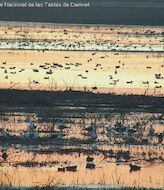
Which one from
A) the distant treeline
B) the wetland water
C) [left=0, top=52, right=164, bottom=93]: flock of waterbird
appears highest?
the distant treeline

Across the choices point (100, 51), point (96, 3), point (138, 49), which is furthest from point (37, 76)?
point (96, 3)

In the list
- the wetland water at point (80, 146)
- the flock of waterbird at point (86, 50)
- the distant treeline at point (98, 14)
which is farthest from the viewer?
the distant treeline at point (98, 14)

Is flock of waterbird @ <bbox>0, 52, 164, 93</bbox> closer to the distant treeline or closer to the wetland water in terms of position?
the wetland water

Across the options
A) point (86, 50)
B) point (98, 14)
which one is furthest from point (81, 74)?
point (98, 14)

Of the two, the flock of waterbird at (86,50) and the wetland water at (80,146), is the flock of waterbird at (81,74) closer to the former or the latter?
the flock of waterbird at (86,50)

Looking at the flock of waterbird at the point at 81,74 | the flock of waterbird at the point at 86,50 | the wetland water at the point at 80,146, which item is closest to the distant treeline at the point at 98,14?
the flock of waterbird at the point at 86,50

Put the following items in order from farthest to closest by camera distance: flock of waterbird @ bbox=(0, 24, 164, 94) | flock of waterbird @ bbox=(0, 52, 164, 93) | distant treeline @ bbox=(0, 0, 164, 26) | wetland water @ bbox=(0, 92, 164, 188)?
distant treeline @ bbox=(0, 0, 164, 26) < flock of waterbird @ bbox=(0, 24, 164, 94) < flock of waterbird @ bbox=(0, 52, 164, 93) < wetland water @ bbox=(0, 92, 164, 188)

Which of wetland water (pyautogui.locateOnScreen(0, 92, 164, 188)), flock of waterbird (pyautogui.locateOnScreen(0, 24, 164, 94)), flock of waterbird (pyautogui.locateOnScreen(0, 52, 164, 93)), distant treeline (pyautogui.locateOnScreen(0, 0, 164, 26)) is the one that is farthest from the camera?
distant treeline (pyautogui.locateOnScreen(0, 0, 164, 26))

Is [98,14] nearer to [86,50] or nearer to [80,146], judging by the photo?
[86,50]

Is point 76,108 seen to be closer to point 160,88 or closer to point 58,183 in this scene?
point 160,88

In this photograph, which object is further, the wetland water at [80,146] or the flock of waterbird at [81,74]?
the flock of waterbird at [81,74]

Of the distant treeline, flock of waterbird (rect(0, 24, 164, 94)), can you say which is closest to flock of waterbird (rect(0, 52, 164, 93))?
flock of waterbird (rect(0, 24, 164, 94))
